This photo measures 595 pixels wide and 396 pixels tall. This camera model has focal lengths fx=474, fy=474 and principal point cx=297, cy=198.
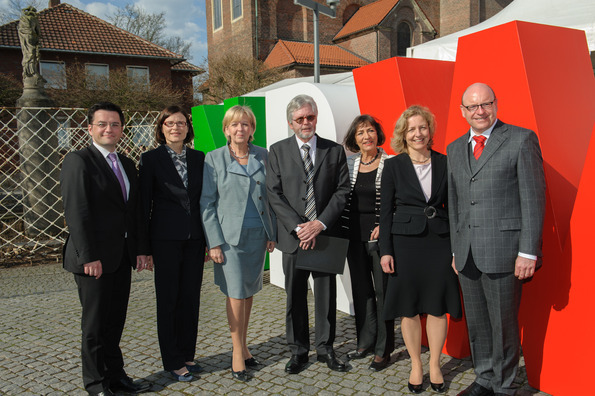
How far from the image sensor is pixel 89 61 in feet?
89.5

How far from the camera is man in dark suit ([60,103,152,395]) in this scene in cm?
299

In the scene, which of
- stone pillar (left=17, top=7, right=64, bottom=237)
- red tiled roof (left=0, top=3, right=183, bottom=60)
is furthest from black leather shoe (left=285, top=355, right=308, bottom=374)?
red tiled roof (left=0, top=3, right=183, bottom=60)

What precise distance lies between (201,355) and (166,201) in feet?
4.69

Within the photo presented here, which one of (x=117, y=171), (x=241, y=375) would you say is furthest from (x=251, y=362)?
(x=117, y=171)

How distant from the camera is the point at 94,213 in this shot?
10.0 ft

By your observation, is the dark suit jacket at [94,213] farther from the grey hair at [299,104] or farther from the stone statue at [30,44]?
the stone statue at [30,44]

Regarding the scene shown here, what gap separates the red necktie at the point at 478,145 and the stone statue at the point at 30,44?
8317mm

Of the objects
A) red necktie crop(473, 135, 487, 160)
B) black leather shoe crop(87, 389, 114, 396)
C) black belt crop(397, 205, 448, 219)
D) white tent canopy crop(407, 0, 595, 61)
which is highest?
white tent canopy crop(407, 0, 595, 61)

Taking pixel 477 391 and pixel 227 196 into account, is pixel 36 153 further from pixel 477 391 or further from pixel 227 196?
pixel 477 391

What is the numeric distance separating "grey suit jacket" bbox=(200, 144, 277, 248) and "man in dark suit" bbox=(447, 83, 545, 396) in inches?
54.8

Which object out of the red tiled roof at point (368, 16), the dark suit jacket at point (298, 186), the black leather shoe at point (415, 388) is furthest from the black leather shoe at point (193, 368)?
the red tiled roof at point (368, 16)

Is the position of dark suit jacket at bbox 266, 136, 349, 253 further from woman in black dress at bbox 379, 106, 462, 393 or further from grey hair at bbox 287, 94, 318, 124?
woman in black dress at bbox 379, 106, 462, 393

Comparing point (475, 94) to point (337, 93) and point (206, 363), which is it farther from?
point (206, 363)

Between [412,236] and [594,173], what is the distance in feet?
3.78
